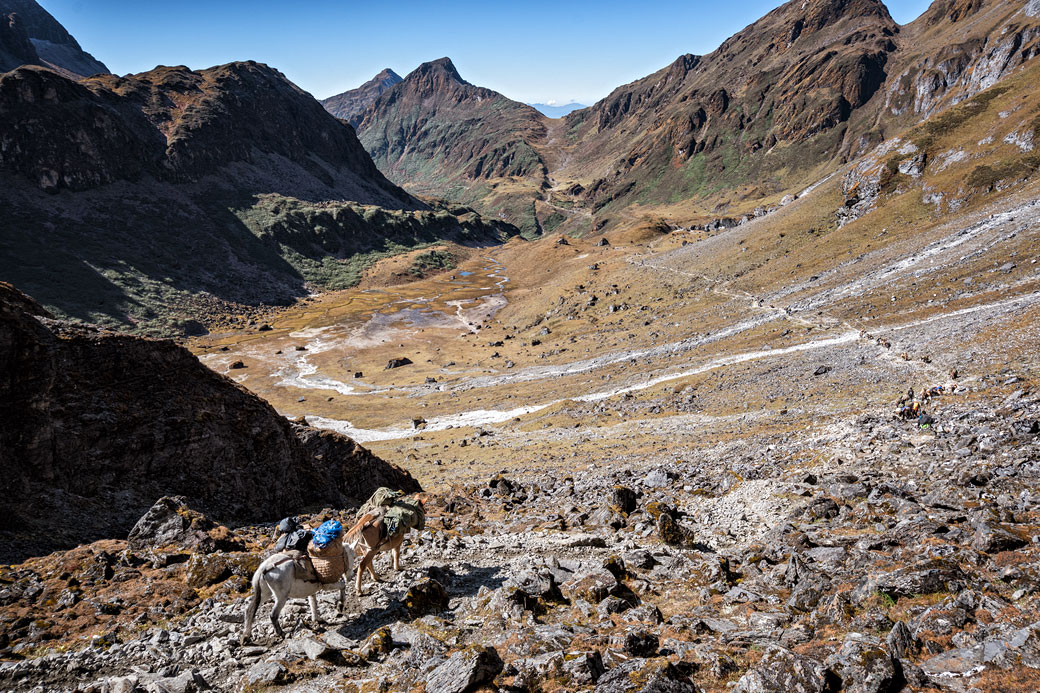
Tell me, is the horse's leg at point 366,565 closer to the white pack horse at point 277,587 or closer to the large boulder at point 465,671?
the white pack horse at point 277,587

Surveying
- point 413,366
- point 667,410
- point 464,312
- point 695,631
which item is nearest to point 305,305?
point 464,312

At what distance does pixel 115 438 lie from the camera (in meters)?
17.4

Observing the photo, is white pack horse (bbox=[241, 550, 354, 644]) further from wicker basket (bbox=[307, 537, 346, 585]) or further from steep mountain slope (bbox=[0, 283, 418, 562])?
steep mountain slope (bbox=[0, 283, 418, 562])

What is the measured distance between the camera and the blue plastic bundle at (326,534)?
12406 millimetres

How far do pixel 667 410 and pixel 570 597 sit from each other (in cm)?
3207

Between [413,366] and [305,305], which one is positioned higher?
[305,305]

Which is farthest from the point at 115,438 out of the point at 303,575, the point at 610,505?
the point at 610,505

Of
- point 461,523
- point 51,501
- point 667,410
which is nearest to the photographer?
point 51,501

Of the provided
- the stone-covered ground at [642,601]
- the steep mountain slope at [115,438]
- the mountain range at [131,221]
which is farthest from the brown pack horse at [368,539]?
the mountain range at [131,221]

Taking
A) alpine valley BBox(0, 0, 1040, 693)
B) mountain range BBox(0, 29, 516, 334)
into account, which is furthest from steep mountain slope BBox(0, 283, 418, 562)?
mountain range BBox(0, 29, 516, 334)

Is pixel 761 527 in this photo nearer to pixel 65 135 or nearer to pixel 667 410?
pixel 667 410

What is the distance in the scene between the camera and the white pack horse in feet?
37.7

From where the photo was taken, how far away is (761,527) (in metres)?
18.1

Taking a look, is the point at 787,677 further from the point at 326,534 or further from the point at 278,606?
the point at 278,606
